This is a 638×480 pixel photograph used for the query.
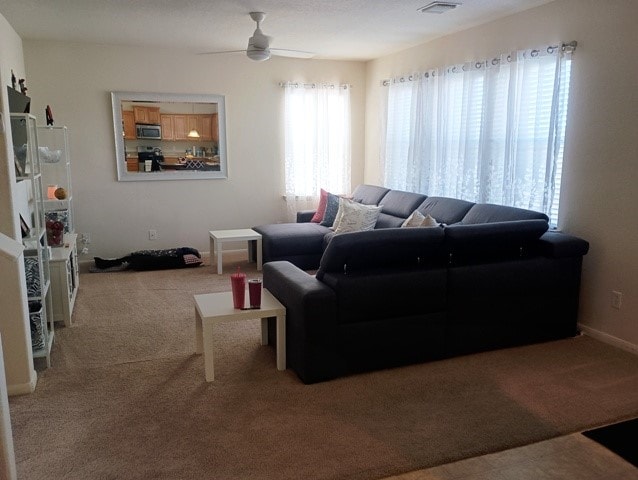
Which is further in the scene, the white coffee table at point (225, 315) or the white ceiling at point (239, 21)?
the white ceiling at point (239, 21)

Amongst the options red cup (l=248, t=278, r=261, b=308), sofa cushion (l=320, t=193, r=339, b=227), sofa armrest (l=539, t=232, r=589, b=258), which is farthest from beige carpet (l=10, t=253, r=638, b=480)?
sofa cushion (l=320, t=193, r=339, b=227)

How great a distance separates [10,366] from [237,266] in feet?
10.4

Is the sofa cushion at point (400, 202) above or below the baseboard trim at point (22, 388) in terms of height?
A: above

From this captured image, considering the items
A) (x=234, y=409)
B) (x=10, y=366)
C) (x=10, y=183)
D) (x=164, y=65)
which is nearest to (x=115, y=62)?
(x=164, y=65)

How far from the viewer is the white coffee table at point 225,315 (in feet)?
9.57

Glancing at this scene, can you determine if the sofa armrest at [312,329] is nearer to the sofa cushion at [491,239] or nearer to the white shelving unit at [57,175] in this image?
the sofa cushion at [491,239]

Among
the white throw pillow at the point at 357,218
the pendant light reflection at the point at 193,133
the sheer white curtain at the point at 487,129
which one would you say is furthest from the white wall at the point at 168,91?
the white throw pillow at the point at 357,218

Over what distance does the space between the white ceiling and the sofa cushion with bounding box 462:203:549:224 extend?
1.59 meters

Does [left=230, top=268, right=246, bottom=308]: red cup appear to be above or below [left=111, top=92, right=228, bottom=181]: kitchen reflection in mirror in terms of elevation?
below

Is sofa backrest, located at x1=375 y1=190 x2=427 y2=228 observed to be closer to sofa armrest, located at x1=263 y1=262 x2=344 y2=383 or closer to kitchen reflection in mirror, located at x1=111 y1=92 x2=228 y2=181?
kitchen reflection in mirror, located at x1=111 y1=92 x2=228 y2=181

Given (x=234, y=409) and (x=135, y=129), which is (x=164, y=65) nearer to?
(x=135, y=129)

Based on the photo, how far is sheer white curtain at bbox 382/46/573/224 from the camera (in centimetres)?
395

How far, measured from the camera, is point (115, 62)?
5.68 metres

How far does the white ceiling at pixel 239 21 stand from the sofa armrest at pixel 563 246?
188cm
